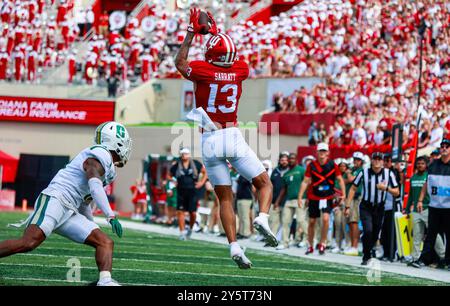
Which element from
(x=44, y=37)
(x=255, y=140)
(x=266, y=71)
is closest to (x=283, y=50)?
(x=266, y=71)

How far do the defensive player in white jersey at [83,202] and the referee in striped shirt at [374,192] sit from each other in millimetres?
6979

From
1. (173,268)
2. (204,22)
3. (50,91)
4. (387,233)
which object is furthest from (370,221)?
(50,91)

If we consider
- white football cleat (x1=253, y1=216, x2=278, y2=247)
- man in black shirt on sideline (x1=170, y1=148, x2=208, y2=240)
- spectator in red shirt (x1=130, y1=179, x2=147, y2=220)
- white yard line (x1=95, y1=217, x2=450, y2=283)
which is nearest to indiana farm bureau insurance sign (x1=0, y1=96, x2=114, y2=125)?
spectator in red shirt (x1=130, y1=179, x2=147, y2=220)

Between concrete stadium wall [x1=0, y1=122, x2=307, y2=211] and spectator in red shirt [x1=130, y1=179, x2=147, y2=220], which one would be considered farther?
spectator in red shirt [x1=130, y1=179, x2=147, y2=220]

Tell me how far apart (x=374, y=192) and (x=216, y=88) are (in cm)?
614

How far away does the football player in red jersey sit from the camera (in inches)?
376

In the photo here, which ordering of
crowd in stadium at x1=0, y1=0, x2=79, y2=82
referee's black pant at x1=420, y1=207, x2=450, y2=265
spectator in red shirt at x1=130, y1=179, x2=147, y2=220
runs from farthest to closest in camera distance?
crowd in stadium at x1=0, y1=0, x2=79, y2=82, spectator in red shirt at x1=130, y1=179, x2=147, y2=220, referee's black pant at x1=420, y1=207, x2=450, y2=265

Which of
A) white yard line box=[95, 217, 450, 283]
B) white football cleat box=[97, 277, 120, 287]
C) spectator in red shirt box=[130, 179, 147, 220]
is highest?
white football cleat box=[97, 277, 120, 287]

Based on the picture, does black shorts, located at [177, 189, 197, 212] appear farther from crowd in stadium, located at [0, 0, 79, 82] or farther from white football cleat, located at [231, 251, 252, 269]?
crowd in stadium, located at [0, 0, 79, 82]

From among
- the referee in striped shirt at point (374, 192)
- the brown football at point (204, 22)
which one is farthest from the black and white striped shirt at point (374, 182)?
the brown football at point (204, 22)

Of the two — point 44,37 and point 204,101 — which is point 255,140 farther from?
point 204,101

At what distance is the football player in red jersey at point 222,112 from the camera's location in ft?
31.3

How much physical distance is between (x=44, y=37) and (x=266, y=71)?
10397mm

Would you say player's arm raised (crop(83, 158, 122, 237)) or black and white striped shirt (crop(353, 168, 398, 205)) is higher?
player's arm raised (crop(83, 158, 122, 237))
